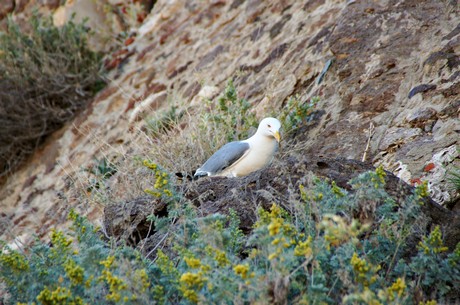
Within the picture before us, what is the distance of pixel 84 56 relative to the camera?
10.4 meters

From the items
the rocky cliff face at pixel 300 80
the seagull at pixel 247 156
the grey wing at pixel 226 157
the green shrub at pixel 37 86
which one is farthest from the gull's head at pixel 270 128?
the green shrub at pixel 37 86

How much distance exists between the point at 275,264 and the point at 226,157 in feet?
6.96

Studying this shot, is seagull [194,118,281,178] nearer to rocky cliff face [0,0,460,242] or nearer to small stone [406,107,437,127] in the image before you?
rocky cliff face [0,0,460,242]

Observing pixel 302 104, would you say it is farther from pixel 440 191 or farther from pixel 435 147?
pixel 440 191

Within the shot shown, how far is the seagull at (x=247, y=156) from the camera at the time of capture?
16.8 ft

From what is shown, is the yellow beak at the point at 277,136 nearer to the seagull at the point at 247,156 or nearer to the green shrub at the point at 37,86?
the seagull at the point at 247,156

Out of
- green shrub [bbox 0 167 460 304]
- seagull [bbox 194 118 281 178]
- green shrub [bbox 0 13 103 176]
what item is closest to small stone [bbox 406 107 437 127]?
seagull [bbox 194 118 281 178]

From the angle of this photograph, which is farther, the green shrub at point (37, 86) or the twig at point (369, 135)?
the green shrub at point (37, 86)

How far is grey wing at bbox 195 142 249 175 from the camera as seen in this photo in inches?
202

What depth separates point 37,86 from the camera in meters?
9.84

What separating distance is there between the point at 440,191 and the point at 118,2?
7920mm

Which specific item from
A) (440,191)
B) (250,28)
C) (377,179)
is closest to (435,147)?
(440,191)

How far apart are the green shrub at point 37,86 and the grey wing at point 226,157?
16.9 feet

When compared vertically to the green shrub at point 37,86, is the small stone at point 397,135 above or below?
below
